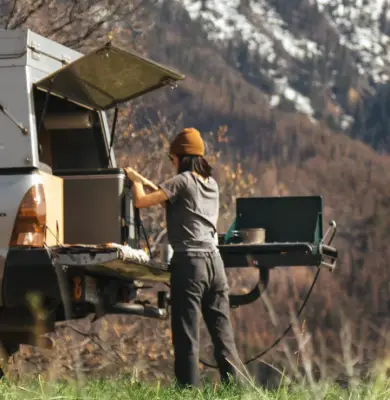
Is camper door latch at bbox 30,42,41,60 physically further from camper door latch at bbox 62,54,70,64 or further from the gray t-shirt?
the gray t-shirt

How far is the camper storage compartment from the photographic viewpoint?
1055 centimetres

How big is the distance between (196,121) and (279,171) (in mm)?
15830

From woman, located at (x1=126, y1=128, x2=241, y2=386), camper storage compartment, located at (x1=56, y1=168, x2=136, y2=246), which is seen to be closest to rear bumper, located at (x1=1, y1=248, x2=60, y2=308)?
woman, located at (x1=126, y1=128, x2=241, y2=386)

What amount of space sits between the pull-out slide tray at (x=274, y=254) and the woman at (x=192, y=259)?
1166mm

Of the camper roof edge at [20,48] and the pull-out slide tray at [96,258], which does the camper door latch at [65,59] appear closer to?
the camper roof edge at [20,48]

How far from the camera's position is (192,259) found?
9414 millimetres

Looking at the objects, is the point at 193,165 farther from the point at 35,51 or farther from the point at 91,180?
the point at 35,51

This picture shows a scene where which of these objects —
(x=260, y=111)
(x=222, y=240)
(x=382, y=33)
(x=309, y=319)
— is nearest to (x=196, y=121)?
(x=260, y=111)

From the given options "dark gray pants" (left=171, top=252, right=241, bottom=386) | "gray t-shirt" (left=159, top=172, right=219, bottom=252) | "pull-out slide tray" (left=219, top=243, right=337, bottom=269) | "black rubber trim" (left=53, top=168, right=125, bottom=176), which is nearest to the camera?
"dark gray pants" (left=171, top=252, right=241, bottom=386)

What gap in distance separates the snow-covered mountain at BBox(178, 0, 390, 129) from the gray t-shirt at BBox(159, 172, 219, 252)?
6403cm

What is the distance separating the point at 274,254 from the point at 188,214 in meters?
1.51

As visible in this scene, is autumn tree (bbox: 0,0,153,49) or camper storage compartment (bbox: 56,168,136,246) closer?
camper storage compartment (bbox: 56,168,136,246)

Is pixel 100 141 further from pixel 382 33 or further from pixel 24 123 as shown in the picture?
pixel 382 33

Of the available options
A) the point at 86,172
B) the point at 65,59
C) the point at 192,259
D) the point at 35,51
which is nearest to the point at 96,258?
the point at 192,259
